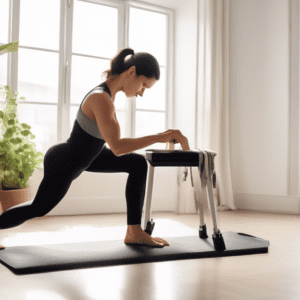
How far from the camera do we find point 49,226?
2826mm

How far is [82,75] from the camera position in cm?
370

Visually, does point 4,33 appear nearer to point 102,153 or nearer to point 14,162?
point 14,162

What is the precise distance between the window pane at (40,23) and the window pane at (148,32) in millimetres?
780

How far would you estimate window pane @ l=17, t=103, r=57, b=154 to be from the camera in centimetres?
342

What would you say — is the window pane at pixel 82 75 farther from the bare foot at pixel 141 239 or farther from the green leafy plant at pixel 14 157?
the bare foot at pixel 141 239

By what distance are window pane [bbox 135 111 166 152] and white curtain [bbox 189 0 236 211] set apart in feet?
1.54

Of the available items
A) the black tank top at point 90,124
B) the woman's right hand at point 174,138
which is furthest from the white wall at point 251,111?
the woman's right hand at point 174,138

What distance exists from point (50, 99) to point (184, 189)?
4.86 feet

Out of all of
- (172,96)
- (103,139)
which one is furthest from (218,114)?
(103,139)

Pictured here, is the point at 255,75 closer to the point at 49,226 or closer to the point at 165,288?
the point at 49,226

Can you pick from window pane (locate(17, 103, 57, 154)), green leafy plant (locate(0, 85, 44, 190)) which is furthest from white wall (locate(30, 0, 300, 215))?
green leafy plant (locate(0, 85, 44, 190))

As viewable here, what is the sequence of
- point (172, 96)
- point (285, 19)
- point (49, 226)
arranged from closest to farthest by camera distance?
point (49, 226), point (285, 19), point (172, 96)

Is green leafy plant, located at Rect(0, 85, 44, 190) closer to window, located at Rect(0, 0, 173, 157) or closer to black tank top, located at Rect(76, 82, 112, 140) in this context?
window, located at Rect(0, 0, 173, 157)

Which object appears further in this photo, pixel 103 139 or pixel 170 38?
pixel 170 38
